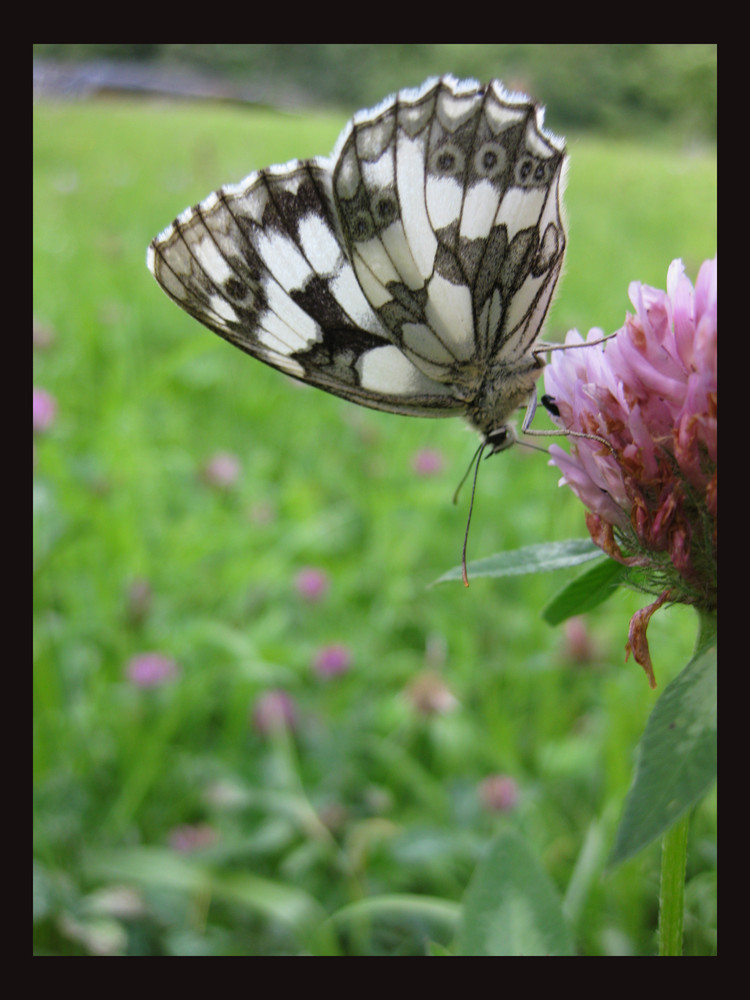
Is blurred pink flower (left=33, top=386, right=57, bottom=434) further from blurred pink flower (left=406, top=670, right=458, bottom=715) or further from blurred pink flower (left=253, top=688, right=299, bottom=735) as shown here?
blurred pink flower (left=406, top=670, right=458, bottom=715)

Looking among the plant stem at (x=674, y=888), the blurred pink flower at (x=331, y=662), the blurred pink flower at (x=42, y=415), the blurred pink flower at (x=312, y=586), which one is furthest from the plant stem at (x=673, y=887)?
the blurred pink flower at (x=42, y=415)

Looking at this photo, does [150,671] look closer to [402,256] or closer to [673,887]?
[402,256]

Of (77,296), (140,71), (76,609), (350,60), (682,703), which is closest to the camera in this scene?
(682,703)

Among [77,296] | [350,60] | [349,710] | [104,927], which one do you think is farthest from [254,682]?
[350,60]

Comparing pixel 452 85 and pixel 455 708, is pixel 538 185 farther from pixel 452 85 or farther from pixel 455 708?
pixel 455 708

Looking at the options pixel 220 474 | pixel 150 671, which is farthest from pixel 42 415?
pixel 150 671

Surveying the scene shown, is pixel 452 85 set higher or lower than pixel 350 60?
lower
